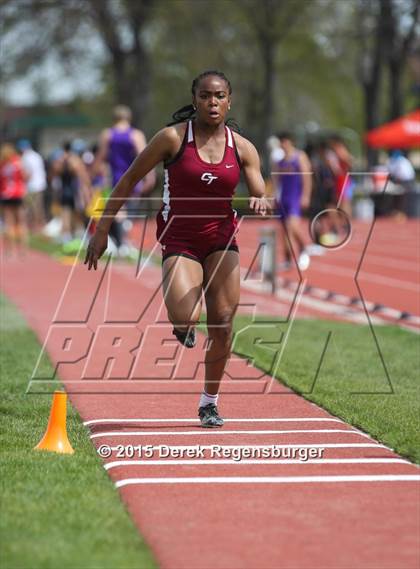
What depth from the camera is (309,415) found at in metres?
8.23

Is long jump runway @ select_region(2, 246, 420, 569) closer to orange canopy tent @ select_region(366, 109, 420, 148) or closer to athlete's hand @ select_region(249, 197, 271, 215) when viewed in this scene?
athlete's hand @ select_region(249, 197, 271, 215)

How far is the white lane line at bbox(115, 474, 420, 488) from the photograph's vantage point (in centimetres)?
626

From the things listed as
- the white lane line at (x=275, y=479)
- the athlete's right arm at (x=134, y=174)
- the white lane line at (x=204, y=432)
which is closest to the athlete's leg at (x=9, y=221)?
the athlete's right arm at (x=134, y=174)

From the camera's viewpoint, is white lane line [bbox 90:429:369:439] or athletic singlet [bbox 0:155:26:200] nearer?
white lane line [bbox 90:429:369:439]

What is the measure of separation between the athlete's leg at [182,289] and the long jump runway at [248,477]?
2.28 feet

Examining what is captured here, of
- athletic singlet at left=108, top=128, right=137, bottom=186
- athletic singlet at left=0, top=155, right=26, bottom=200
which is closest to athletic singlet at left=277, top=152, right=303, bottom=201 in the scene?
athletic singlet at left=108, top=128, right=137, bottom=186

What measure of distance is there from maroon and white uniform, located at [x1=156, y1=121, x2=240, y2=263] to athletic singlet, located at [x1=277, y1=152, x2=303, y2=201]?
1207 centimetres

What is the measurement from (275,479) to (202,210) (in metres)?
1.88

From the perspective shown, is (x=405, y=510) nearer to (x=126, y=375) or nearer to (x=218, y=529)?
(x=218, y=529)

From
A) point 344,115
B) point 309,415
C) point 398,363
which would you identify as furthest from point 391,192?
point 344,115

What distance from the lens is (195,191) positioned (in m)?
7.46

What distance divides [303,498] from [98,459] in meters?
1.26

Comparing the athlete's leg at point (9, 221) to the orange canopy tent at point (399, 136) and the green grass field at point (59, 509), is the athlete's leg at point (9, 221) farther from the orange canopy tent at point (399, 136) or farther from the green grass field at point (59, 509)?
the orange canopy tent at point (399, 136)

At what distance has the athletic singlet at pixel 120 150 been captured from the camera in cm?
1921
